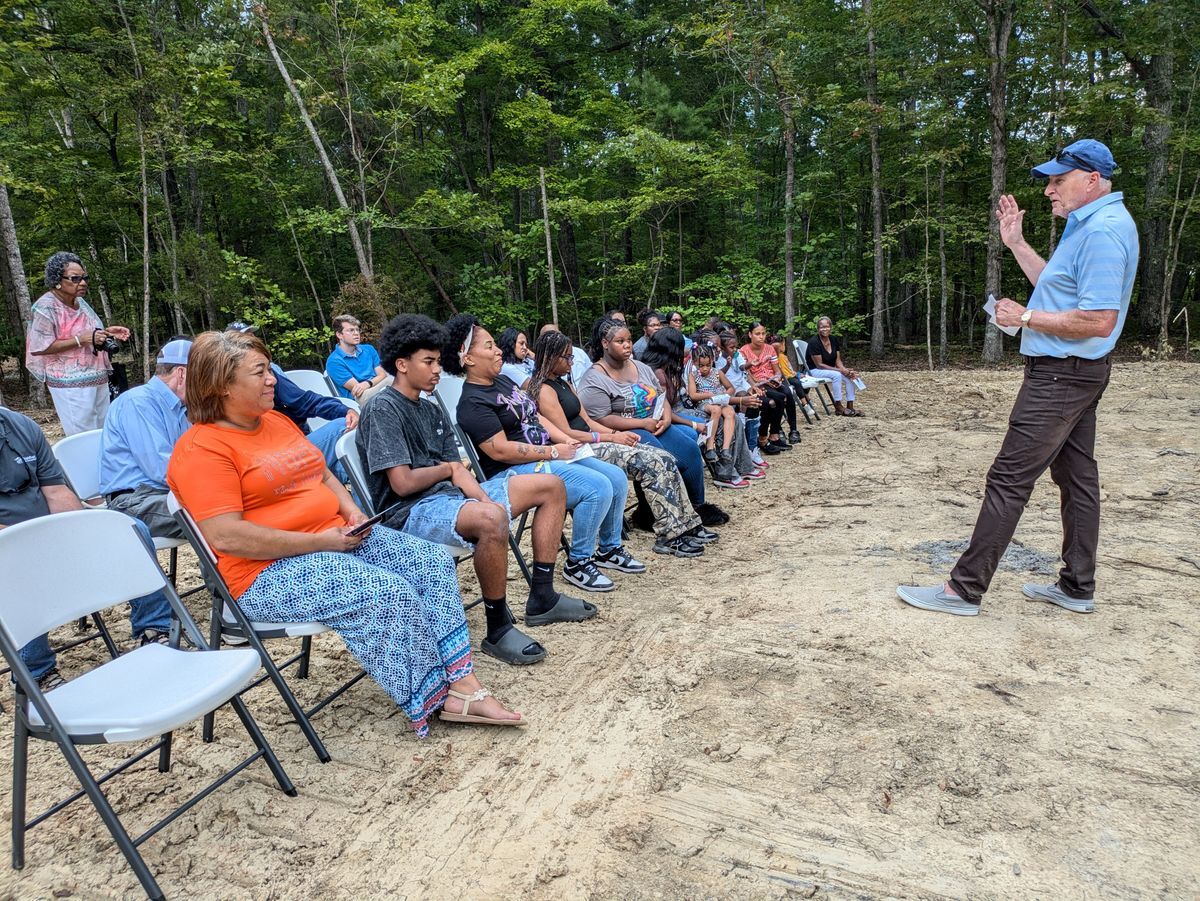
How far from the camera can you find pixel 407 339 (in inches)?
119

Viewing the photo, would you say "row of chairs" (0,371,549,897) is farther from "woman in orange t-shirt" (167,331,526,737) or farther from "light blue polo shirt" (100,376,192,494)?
"light blue polo shirt" (100,376,192,494)

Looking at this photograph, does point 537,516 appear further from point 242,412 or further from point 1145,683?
point 1145,683

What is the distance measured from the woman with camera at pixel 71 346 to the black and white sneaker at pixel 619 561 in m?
3.26

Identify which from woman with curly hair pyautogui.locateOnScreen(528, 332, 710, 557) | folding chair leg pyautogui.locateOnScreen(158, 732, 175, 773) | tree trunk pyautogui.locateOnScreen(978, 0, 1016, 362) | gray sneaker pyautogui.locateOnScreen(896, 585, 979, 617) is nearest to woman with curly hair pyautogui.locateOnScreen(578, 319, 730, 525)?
woman with curly hair pyautogui.locateOnScreen(528, 332, 710, 557)

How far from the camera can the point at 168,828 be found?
6.75 ft

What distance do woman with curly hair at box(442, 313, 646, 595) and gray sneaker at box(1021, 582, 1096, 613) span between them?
6.76 feet

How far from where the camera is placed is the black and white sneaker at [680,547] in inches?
169

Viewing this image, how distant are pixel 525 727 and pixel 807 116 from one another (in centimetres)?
1743

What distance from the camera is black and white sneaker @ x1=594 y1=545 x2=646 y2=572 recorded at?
4.01 metres

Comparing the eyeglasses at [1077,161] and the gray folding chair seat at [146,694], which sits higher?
the eyeglasses at [1077,161]

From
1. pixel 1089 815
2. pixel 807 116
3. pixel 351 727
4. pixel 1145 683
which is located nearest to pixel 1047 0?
pixel 807 116

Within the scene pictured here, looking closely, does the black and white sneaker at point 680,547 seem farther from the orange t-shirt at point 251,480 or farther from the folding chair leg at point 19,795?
the folding chair leg at point 19,795

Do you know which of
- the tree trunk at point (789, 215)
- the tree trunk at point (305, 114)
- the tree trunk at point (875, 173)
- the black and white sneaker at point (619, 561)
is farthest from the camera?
the tree trunk at point (875, 173)

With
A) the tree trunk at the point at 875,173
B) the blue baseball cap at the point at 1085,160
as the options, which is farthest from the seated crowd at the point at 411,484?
the tree trunk at the point at 875,173
